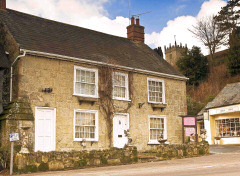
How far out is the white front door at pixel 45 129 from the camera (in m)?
15.2

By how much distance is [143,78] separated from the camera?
19.8 meters

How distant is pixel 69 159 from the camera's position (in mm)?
12938

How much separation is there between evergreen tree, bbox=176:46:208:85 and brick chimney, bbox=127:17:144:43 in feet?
61.3

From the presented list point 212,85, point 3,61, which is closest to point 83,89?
point 3,61

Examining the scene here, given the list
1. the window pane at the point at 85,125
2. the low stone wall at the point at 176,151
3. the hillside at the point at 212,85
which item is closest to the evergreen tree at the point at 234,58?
the hillside at the point at 212,85

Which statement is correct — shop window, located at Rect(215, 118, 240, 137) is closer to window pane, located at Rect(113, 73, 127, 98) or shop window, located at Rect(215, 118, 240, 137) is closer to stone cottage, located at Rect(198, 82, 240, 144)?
stone cottage, located at Rect(198, 82, 240, 144)

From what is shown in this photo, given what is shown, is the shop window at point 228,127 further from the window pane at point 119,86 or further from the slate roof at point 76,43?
the window pane at point 119,86

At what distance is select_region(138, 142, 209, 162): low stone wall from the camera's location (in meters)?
15.8

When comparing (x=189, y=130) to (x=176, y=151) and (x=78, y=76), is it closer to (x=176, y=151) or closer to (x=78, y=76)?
(x=176, y=151)

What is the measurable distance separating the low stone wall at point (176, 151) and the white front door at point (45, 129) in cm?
425

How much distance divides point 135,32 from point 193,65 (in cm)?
2038

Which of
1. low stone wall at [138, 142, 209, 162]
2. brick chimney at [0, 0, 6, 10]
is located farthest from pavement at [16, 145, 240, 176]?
brick chimney at [0, 0, 6, 10]

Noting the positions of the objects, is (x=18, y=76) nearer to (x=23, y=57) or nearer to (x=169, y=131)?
(x=23, y=57)

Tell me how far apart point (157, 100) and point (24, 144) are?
10.0 meters
